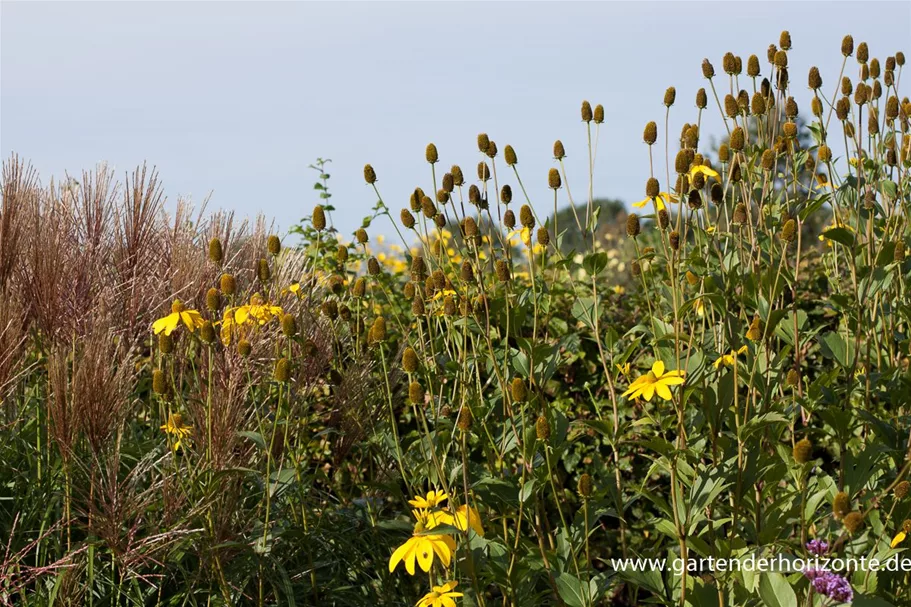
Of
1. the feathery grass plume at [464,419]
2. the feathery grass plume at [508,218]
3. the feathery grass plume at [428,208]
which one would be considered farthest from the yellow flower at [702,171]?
the feathery grass plume at [464,419]

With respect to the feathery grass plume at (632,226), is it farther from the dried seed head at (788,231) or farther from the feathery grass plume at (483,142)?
the feathery grass plume at (483,142)

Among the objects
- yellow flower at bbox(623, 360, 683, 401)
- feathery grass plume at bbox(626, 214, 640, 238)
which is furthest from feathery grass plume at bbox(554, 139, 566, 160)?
yellow flower at bbox(623, 360, 683, 401)

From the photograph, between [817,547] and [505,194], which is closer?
[817,547]

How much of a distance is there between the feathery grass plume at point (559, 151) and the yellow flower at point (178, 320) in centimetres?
111

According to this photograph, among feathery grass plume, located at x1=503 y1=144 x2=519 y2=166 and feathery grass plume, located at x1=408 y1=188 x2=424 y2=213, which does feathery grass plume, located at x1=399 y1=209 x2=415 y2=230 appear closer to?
feathery grass plume, located at x1=408 y1=188 x2=424 y2=213

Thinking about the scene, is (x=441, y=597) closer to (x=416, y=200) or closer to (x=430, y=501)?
(x=430, y=501)

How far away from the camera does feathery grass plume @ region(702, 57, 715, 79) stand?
2.89 metres

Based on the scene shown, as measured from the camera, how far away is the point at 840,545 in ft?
7.38

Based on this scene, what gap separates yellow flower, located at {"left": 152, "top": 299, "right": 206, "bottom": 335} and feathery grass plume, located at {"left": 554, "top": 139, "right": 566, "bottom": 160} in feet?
3.65

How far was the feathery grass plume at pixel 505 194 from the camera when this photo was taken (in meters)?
2.86

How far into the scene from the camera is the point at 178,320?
2604 millimetres

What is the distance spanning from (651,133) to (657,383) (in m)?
0.85

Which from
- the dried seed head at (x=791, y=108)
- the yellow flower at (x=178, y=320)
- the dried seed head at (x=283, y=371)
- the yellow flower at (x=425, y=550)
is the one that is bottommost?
the yellow flower at (x=425, y=550)

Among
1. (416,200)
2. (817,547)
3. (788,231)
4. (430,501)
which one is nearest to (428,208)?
(416,200)
